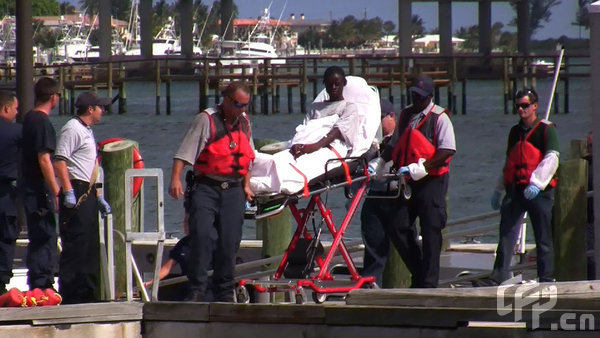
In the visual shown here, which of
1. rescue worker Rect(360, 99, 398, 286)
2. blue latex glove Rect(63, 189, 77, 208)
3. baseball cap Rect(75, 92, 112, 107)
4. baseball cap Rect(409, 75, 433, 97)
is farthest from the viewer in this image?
rescue worker Rect(360, 99, 398, 286)

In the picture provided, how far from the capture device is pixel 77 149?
900 cm

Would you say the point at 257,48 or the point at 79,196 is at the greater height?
the point at 257,48

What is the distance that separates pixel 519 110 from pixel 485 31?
309ft

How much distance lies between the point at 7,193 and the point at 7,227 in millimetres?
248

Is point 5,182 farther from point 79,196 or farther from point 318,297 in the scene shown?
point 318,297

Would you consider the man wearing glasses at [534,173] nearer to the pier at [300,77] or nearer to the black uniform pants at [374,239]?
the black uniform pants at [374,239]

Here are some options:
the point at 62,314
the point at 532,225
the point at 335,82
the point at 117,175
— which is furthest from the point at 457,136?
the point at 62,314

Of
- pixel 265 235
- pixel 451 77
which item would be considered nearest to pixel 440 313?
pixel 265 235

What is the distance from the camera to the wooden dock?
692 centimetres

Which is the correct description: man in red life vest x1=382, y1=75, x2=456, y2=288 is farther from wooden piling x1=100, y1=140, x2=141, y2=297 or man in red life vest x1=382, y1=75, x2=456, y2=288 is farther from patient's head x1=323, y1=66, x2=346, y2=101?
wooden piling x1=100, y1=140, x2=141, y2=297

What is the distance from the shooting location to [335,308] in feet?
24.2

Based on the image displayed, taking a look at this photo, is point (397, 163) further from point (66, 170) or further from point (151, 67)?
point (151, 67)

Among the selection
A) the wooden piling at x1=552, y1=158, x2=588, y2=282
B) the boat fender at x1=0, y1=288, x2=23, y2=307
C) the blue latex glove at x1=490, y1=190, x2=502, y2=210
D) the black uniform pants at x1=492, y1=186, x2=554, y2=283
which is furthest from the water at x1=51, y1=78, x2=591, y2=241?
the boat fender at x1=0, y1=288, x2=23, y2=307

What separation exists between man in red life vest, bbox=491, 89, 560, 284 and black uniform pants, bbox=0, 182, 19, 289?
366 cm
